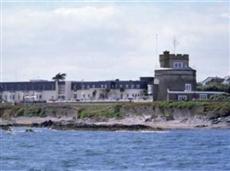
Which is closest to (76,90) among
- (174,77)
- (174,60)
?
(174,60)

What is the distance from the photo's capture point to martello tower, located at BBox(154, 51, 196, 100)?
12694cm

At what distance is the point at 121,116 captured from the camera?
363ft

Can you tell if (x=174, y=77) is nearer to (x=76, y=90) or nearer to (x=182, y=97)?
(x=182, y=97)

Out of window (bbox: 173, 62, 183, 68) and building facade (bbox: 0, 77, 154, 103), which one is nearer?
window (bbox: 173, 62, 183, 68)

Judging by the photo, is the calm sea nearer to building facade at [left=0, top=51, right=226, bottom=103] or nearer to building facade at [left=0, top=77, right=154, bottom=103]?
building facade at [left=0, top=51, right=226, bottom=103]

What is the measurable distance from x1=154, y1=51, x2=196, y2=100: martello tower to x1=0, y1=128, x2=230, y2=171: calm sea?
51763 millimetres

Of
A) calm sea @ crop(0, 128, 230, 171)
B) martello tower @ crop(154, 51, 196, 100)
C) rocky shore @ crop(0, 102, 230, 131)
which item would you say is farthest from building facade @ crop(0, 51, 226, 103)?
calm sea @ crop(0, 128, 230, 171)

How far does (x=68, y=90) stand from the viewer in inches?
6260

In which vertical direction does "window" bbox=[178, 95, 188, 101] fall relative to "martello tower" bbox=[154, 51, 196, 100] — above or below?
below

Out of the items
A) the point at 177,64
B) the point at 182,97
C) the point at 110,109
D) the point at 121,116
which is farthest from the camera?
the point at 177,64

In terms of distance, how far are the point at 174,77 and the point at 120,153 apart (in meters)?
74.0

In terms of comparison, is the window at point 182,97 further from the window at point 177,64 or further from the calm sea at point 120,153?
the calm sea at point 120,153

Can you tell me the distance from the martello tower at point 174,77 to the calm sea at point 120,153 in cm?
5176

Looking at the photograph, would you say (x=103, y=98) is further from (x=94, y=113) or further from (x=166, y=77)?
(x=94, y=113)
